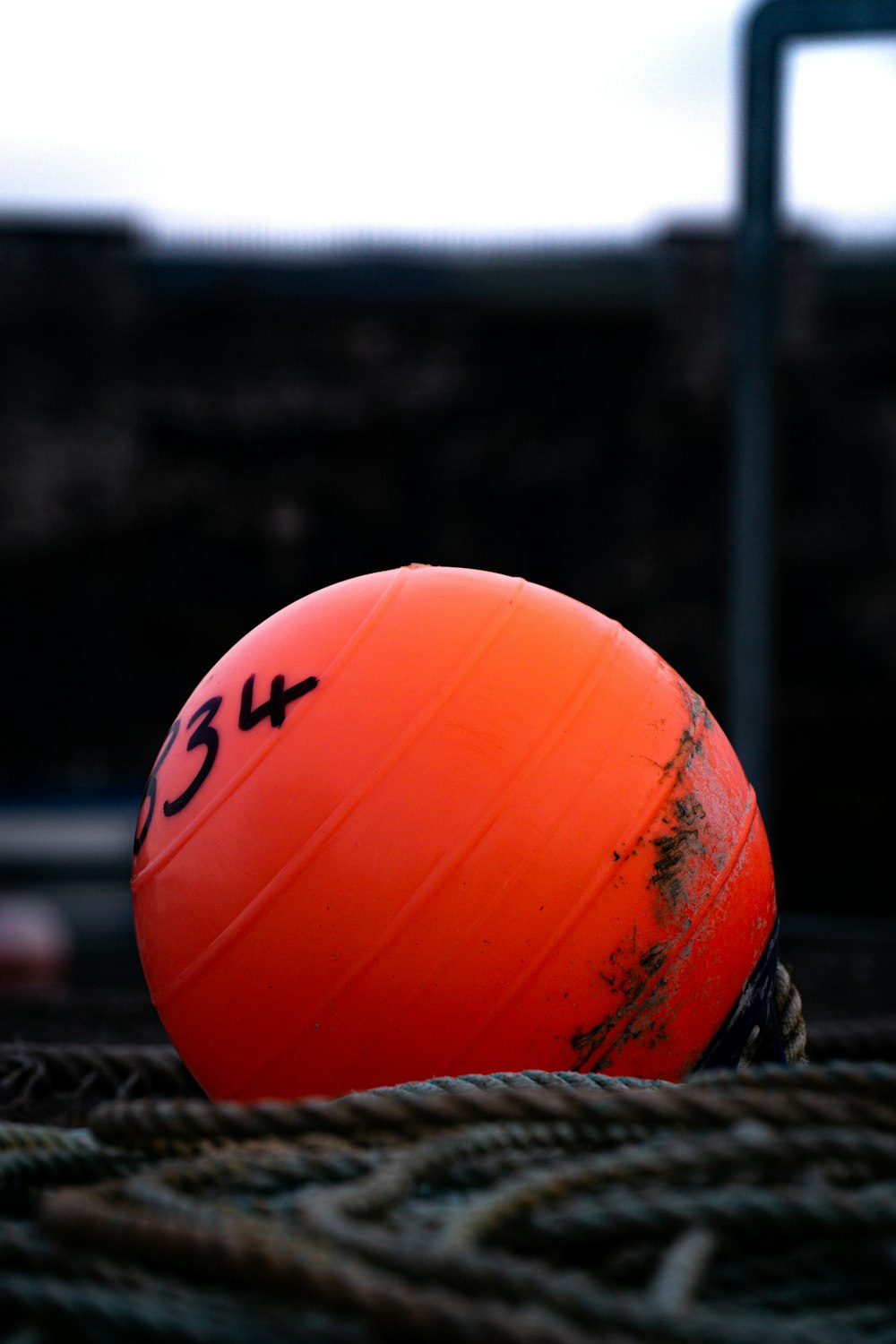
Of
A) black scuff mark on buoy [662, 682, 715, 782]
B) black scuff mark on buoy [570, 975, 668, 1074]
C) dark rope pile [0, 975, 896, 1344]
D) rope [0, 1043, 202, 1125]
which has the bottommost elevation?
rope [0, 1043, 202, 1125]

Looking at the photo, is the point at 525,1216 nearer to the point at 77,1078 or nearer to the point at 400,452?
the point at 77,1078

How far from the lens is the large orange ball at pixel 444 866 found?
5.37ft

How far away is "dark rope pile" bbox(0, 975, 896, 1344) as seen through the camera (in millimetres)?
929

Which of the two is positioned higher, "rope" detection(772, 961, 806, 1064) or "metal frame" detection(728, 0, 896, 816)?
"metal frame" detection(728, 0, 896, 816)

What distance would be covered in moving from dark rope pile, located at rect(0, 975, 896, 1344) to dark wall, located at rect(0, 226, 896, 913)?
1341 centimetres

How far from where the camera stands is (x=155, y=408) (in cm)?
1543

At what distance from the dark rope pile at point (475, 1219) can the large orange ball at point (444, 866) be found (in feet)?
1.12

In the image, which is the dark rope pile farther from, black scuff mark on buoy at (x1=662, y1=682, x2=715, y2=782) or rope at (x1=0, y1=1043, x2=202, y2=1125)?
rope at (x1=0, y1=1043, x2=202, y2=1125)

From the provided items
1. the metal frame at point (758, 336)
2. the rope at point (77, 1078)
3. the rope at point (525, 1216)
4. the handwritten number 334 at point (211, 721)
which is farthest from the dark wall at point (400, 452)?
the rope at point (525, 1216)

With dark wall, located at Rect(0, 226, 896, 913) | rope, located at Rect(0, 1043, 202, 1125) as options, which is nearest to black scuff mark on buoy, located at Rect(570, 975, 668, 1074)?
rope, located at Rect(0, 1043, 202, 1125)

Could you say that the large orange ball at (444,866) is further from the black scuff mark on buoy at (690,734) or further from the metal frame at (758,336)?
the metal frame at (758,336)

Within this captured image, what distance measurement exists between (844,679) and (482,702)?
1372 cm

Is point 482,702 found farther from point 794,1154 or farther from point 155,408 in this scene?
point 155,408

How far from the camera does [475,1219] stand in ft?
3.52
